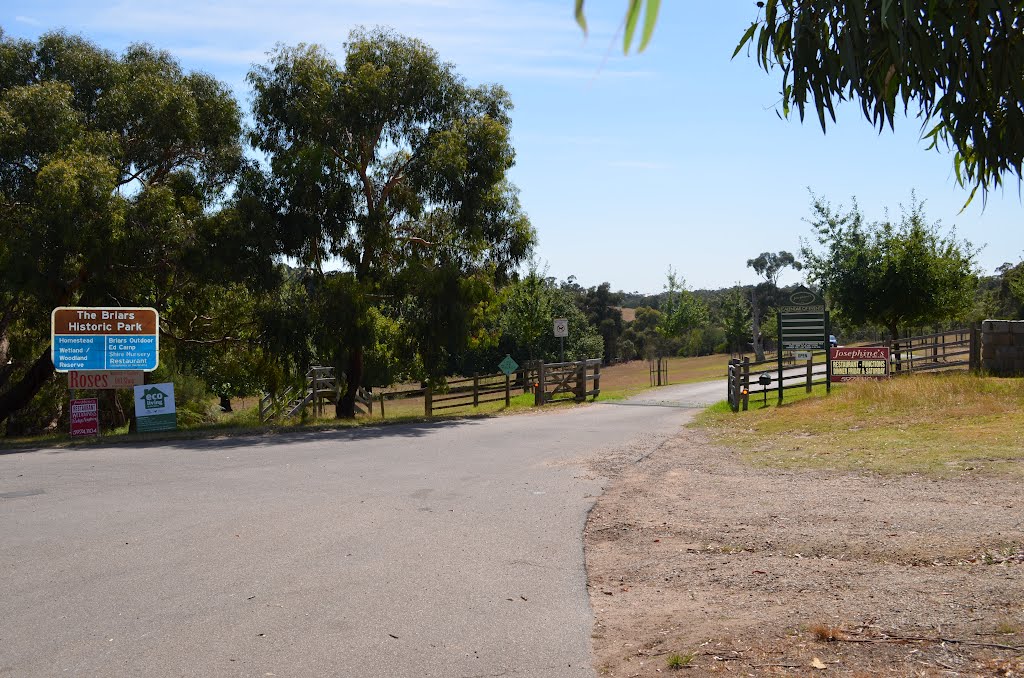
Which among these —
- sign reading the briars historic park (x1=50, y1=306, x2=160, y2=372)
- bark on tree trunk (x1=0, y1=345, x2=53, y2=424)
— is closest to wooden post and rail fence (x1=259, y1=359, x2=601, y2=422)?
bark on tree trunk (x1=0, y1=345, x2=53, y2=424)

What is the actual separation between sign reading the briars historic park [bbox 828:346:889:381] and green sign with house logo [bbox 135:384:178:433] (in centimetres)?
1656

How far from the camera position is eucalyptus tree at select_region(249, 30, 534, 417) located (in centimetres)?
2250

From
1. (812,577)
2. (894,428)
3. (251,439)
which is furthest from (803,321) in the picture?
(812,577)

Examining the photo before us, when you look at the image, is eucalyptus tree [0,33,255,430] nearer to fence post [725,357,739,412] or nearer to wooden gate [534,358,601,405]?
wooden gate [534,358,601,405]

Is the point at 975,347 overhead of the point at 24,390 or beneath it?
overhead

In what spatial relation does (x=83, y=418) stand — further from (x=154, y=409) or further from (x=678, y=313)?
(x=678, y=313)

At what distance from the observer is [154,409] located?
19719 mm

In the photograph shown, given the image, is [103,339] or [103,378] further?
[103,378]

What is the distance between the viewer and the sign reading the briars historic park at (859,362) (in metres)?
23.2

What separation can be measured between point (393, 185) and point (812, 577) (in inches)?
761

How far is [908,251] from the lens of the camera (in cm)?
2942

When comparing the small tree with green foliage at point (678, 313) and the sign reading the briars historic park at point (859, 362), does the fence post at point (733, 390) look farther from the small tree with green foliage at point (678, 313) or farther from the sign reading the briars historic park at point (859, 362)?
the small tree with green foliage at point (678, 313)

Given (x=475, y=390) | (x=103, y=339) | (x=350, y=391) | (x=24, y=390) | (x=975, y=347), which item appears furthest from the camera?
(x=475, y=390)

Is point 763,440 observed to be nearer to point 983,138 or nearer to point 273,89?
point 983,138
